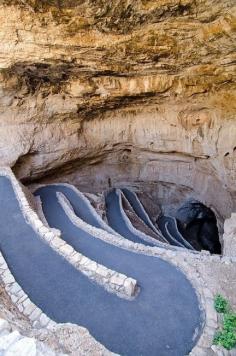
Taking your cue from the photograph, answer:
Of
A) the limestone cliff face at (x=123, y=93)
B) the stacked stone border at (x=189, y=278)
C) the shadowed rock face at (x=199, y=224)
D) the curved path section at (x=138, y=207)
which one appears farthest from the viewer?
the shadowed rock face at (x=199, y=224)

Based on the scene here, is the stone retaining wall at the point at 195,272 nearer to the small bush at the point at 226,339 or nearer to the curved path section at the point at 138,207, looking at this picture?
the small bush at the point at 226,339

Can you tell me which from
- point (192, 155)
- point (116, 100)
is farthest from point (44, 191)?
point (192, 155)

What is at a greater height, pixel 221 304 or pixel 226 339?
pixel 221 304

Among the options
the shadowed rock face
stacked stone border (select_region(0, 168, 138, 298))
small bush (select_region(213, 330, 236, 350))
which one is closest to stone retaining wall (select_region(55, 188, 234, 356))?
small bush (select_region(213, 330, 236, 350))

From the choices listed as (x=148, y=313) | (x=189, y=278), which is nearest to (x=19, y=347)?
(x=148, y=313)

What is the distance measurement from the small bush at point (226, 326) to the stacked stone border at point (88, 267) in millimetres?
1986

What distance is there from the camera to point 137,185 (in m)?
19.6

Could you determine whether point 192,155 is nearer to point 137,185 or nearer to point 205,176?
point 205,176

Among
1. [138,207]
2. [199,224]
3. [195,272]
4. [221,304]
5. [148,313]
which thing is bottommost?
[199,224]

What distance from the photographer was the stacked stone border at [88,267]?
23.5 feet

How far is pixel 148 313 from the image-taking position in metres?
6.71

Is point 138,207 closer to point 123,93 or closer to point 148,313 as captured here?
point 123,93

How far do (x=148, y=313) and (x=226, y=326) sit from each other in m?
1.67

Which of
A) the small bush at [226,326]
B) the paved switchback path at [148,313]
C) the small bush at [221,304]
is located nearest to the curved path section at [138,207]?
the paved switchback path at [148,313]
